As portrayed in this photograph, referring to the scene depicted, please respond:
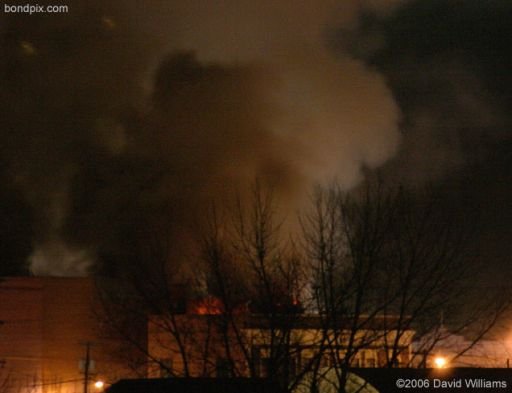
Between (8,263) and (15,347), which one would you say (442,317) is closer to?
(15,347)

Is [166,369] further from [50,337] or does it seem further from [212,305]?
[50,337]

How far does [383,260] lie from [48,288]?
20.7m

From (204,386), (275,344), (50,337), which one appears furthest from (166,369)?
(50,337)

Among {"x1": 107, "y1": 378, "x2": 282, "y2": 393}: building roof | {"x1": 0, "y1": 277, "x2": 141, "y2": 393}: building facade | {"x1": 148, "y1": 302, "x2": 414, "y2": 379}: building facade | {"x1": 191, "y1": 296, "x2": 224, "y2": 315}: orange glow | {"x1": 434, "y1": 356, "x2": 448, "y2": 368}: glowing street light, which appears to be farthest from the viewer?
{"x1": 0, "y1": 277, "x2": 141, "y2": 393}: building facade

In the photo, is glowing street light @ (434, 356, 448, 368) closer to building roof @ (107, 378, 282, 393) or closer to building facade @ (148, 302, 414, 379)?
building facade @ (148, 302, 414, 379)

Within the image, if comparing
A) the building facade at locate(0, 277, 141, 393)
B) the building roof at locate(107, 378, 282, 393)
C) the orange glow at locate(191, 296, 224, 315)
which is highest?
the building facade at locate(0, 277, 141, 393)

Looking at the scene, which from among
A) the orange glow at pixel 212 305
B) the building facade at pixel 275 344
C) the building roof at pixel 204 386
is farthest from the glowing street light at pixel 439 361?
the building roof at pixel 204 386

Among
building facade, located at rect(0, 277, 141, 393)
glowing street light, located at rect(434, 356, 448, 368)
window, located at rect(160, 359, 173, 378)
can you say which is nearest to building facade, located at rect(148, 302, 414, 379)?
window, located at rect(160, 359, 173, 378)

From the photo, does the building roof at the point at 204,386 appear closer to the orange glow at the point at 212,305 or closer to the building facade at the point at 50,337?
the orange glow at the point at 212,305

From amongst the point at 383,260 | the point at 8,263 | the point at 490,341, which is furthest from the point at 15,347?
the point at 383,260

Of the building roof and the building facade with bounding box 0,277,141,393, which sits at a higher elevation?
the building facade with bounding box 0,277,141,393

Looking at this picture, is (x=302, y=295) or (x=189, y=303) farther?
(x=189, y=303)

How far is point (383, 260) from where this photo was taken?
474 inches

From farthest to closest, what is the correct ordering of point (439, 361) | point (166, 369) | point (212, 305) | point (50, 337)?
point (50, 337) < point (439, 361) < point (212, 305) < point (166, 369)
